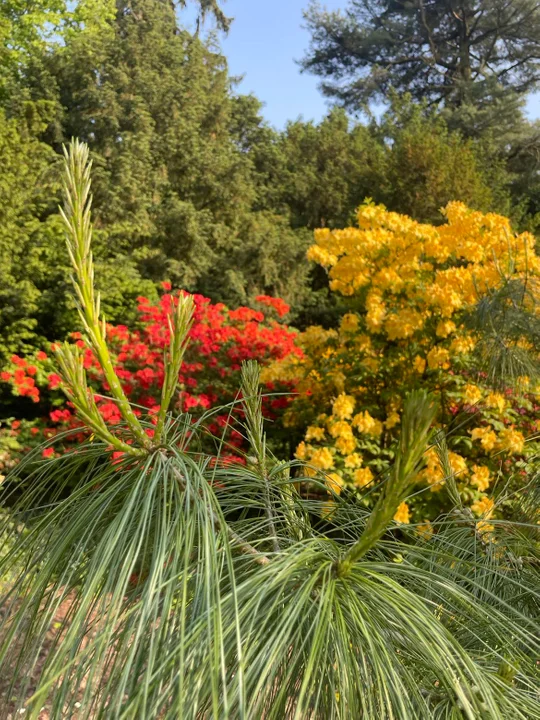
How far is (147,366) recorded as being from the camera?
5168 millimetres

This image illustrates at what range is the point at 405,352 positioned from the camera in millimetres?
3520

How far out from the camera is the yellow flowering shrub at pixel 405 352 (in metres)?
3.18

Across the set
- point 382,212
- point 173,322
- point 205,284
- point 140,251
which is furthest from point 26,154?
point 173,322

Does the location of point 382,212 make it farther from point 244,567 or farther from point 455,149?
point 455,149

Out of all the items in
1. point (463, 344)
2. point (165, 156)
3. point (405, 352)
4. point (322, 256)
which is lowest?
point (405, 352)

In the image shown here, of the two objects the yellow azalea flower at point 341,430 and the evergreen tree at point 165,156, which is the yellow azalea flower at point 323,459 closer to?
the yellow azalea flower at point 341,430

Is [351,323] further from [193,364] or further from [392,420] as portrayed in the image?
[193,364]

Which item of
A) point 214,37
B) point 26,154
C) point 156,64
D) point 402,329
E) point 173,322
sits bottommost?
point 402,329

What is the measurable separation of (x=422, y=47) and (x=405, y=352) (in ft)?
49.8

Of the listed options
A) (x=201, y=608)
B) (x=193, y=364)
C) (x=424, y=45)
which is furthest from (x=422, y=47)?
(x=201, y=608)

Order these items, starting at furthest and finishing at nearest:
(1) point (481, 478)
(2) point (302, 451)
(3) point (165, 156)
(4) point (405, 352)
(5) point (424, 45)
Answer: (5) point (424, 45) < (3) point (165, 156) < (4) point (405, 352) < (2) point (302, 451) < (1) point (481, 478)

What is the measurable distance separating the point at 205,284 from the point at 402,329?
7760 mm

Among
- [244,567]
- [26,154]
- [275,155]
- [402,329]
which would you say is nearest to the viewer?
[244,567]

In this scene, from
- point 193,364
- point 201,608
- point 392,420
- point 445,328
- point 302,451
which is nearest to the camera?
point 201,608
